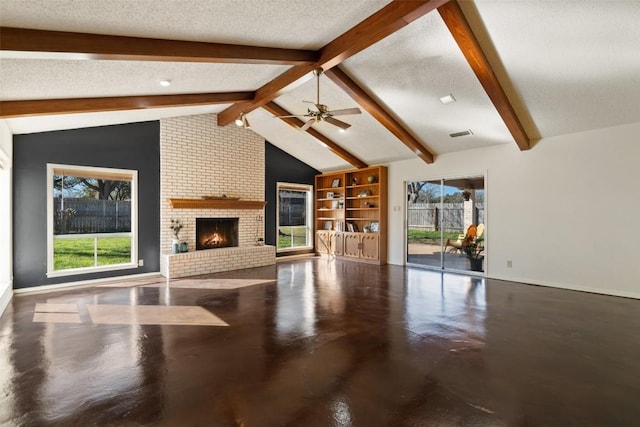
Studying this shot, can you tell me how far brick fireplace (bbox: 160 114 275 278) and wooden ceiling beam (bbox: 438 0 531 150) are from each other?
18.7 ft

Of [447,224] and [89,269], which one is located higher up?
[447,224]

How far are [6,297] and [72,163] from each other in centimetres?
241

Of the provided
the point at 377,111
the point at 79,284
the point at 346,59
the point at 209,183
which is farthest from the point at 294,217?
the point at 346,59

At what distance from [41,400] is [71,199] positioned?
4.62 meters

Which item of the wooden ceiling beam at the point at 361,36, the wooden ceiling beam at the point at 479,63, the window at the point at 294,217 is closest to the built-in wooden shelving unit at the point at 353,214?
the window at the point at 294,217

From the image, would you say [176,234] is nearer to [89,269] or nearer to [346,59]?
[89,269]

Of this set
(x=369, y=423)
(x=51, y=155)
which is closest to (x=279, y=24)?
(x=369, y=423)

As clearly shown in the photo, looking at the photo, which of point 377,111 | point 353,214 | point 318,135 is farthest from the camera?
point 353,214

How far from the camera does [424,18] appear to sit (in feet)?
12.3

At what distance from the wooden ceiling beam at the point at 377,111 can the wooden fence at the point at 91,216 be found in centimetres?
487

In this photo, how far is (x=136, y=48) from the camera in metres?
3.27

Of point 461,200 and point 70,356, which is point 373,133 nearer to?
point 461,200

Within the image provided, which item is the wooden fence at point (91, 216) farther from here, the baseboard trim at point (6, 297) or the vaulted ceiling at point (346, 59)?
the vaulted ceiling at point (346, 59)

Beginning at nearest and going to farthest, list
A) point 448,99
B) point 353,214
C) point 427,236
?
1. point 448,99
2. point 427,236
3. point 353,214
